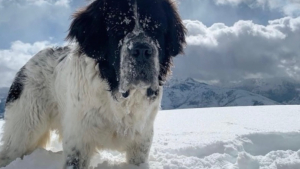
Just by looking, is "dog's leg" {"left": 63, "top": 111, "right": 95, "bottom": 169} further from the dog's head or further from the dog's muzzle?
the dog's muzzle

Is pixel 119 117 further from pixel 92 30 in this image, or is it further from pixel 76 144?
pixel 92 30

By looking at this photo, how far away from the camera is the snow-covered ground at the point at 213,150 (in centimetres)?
430

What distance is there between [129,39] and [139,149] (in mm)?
1435

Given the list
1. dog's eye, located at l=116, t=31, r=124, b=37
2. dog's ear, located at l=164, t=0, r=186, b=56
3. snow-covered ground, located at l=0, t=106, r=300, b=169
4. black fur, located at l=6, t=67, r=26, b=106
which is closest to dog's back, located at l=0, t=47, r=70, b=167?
black fur, located at l=6, t=67, r=26, b=106

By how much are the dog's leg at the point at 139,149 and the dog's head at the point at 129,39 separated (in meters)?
0.68

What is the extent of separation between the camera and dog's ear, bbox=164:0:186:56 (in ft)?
13.0

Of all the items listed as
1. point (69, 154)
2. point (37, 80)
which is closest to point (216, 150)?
point (69, 154)

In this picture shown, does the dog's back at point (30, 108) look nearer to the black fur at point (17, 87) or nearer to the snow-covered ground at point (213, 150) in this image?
the black fur at point (17, 87)

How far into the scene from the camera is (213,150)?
5160 millimetres

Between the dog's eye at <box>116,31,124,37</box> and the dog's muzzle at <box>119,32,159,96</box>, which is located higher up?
the dog's eye at <box>116,31,124,37</box>

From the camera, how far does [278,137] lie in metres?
6.14

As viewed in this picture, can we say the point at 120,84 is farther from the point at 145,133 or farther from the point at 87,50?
the point at 145,133

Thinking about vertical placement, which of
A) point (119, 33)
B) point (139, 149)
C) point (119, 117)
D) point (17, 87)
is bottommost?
point (139, 149)

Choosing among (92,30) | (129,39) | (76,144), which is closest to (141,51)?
(129,39)
